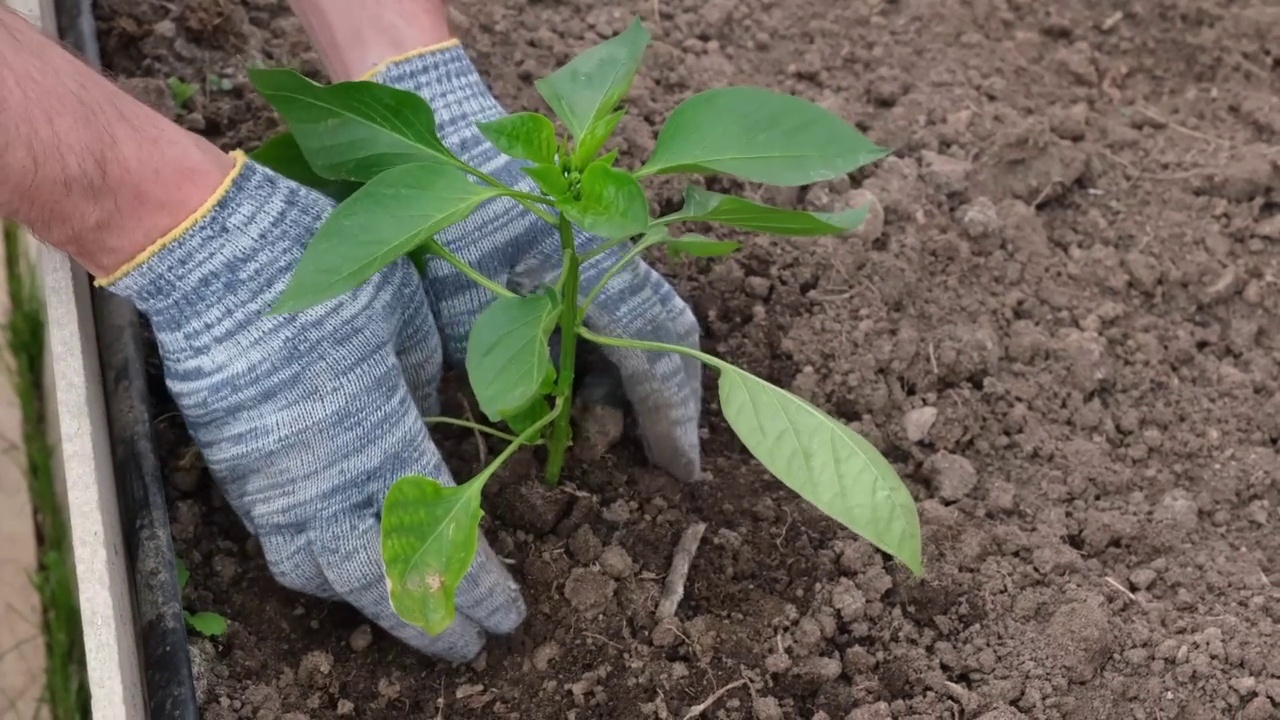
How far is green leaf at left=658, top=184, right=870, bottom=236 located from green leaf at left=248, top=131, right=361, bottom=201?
426mm

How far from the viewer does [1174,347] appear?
5.27ft

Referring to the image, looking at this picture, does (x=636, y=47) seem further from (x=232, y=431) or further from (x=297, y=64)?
(x=297, y=64)

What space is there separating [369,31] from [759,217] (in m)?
0.65

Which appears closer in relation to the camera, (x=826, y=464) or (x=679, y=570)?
(x=826, y=464)

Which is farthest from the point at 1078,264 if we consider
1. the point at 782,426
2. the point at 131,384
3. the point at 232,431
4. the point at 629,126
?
the point at 131,384

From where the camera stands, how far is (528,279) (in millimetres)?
1380

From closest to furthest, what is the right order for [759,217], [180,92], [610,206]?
[610,206], [759,217], [180,92]

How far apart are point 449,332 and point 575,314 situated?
332 millimetres

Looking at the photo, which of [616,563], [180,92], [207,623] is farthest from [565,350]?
[180,92]

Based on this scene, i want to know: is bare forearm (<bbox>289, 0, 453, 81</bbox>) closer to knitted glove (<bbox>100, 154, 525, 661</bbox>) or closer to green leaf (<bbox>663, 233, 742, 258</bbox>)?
knitted glove (<bbox>100, 154, 525, 661</bbox>)

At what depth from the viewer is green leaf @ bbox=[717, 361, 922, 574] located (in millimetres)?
965

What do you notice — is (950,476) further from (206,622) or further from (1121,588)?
(206,622)

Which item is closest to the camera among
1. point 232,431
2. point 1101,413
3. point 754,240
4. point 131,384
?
point 232,431

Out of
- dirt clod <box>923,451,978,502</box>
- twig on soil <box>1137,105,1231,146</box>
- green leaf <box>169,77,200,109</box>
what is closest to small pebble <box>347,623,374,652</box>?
dirt clod <box>923,451,978,502</box>
